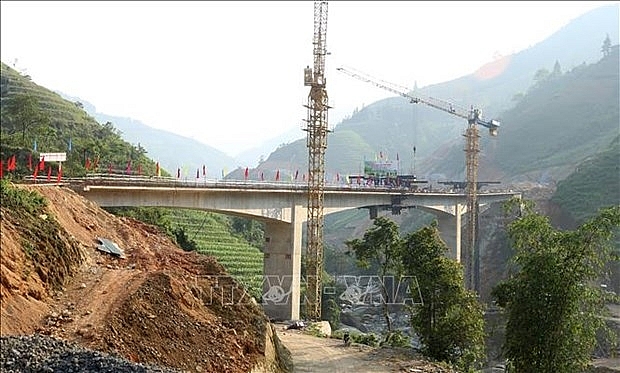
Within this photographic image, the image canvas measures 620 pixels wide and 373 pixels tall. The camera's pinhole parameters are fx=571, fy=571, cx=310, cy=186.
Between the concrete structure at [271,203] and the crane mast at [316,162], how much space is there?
0.94 metres

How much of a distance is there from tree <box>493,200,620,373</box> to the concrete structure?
61.6ft

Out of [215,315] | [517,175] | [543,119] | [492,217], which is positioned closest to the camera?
[215,315]

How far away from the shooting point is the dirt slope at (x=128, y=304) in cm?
1469

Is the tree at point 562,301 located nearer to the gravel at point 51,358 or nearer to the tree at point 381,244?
the gravel at point 51,358

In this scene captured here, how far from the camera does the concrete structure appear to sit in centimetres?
2877

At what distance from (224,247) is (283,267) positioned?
19170mm

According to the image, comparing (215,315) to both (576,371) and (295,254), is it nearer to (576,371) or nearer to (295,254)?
(576,371)

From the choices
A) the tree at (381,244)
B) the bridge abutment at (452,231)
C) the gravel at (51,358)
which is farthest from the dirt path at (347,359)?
the bridge abutment at (452,231)

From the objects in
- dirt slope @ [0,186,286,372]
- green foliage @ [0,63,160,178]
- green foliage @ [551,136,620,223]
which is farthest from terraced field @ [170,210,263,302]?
green foliage @ [551,136,620,223]

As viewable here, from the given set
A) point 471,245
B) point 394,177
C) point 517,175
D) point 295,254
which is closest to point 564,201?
point 471,245

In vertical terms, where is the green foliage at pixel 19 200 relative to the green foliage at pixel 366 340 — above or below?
above

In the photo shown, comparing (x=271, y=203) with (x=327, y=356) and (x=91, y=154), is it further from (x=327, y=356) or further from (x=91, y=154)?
(x=91, y=154)

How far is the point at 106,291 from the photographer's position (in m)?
16.9

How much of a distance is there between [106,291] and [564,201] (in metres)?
72.1
